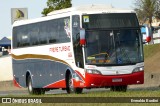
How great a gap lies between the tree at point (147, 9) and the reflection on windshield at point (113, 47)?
82948mm

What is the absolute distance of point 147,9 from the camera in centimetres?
11712

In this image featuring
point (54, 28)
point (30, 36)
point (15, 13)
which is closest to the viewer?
point (54, 28)

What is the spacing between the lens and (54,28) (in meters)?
35.8

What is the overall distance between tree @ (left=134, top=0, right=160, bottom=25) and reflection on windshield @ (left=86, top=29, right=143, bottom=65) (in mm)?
82948

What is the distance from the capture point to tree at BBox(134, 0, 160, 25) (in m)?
116

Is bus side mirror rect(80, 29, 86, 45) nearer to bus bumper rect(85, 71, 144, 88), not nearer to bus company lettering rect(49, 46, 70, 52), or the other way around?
bus bumper rect(85, 71, 144, 88)

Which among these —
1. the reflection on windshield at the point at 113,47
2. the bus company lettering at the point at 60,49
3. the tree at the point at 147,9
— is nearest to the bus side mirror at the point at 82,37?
the reflection on windshield at the point at 113,47

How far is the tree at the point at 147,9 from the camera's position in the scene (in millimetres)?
116250

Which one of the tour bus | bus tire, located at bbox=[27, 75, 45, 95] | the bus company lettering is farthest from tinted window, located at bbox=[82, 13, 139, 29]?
bus tire, located at bbox=[27, 75, 45, 95]

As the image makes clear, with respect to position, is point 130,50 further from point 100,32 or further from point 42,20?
point 42,20

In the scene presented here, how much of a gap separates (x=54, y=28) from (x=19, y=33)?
16.0 feet

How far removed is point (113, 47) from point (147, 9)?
85089 mm

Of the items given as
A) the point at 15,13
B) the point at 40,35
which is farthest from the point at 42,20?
the point at 15,13

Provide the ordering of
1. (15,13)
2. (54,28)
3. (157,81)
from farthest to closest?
(15,13) → (157,81) → (54,28)
